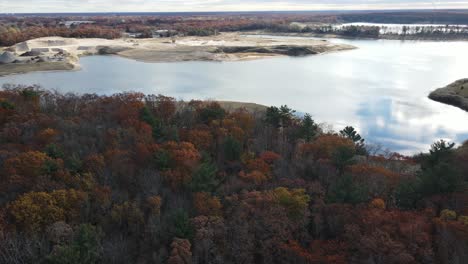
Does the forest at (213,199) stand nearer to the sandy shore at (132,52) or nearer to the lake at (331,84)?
the lake at (331,84)

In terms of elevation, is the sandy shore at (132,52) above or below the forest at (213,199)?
above

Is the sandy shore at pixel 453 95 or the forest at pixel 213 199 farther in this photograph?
the sandy shore at pixel 453 95

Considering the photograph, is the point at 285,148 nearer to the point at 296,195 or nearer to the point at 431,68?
the point at 296,195

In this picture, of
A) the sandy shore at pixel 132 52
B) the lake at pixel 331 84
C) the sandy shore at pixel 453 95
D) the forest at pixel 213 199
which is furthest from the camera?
the sandy shore at pixel 132 52

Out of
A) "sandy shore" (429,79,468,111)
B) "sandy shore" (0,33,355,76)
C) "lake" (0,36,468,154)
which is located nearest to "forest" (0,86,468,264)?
"lake" (0,36,468,154)

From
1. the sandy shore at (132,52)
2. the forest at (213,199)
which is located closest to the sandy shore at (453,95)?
the forest at (213,199)

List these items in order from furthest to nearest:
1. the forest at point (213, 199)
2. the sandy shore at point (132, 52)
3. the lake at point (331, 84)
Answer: the sandy shore at point (132, 52), the lake at point (331, 84), the forest at point (213, 199)

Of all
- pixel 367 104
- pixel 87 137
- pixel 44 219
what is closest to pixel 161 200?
pixel 44 219
